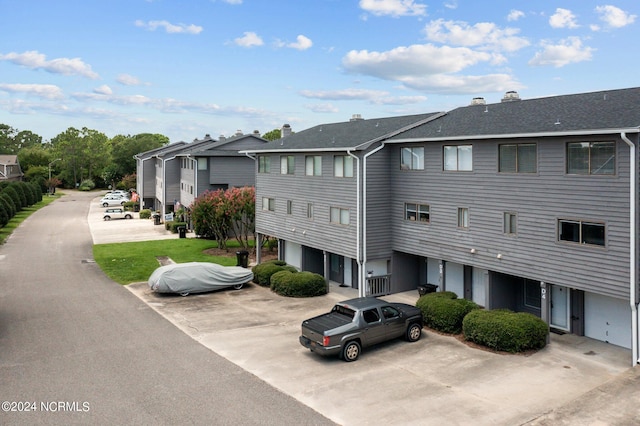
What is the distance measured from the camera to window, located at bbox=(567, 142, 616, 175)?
53.9ft

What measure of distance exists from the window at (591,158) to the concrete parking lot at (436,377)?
6.03m

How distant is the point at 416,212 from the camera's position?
24062mm

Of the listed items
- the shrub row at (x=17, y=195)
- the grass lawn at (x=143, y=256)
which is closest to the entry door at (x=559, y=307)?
the grass lawn at (x=143, y=256)

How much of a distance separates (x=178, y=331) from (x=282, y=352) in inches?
190

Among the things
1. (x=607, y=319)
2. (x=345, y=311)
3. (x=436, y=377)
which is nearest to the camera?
(x=436, y=377)

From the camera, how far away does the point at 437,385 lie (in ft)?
48.1

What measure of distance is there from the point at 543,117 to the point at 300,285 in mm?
13218

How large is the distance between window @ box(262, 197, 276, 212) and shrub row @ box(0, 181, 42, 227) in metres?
36.1

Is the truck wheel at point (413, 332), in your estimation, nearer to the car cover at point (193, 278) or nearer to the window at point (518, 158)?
the window at point (518, 158)

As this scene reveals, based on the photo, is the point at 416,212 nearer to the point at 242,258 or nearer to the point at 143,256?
the point at 242,258

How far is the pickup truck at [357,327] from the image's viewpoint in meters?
16.4

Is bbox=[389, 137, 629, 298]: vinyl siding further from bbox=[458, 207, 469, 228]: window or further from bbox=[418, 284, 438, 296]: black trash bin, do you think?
bbox=[418, 284, 438, 296]: black trash bin

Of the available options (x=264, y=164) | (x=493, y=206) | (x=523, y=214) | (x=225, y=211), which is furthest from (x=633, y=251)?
(x=225, y=211)

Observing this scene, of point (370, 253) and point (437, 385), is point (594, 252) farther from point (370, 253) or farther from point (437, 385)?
point (370, 253)
